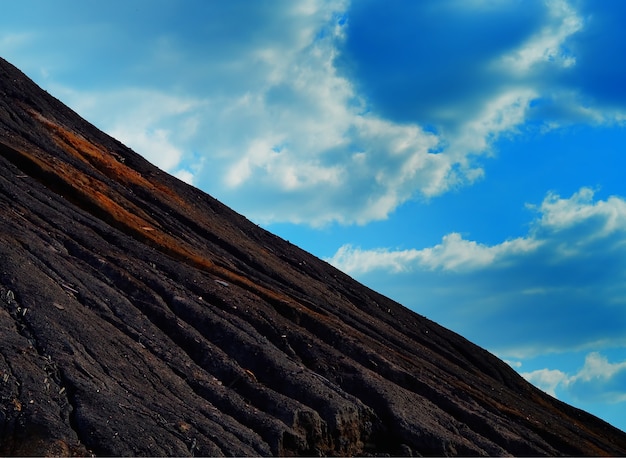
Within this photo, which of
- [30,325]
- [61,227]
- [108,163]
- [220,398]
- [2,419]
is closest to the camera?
[2,419]

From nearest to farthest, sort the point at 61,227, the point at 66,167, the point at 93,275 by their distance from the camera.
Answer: the point at 93,275, the point at 61,227, the point at 66,167

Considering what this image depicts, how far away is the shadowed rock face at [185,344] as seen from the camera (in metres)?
27.2

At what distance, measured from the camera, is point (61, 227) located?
133 ft

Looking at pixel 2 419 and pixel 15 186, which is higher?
pixel 15 186

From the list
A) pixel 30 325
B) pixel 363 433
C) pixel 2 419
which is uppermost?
pixel 363 433

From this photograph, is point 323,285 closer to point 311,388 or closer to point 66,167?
point 66,167

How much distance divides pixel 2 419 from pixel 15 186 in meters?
20.7

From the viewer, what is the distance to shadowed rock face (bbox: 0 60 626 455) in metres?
27.2

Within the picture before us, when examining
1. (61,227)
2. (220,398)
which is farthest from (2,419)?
(61,227)

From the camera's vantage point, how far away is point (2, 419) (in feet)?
79.4

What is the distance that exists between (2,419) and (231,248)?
Result: 1143 inches

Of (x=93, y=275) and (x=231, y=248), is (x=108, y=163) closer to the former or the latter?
(x=231, y=248)

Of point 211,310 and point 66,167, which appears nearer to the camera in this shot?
point 211,310

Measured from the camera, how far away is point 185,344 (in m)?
35.5
